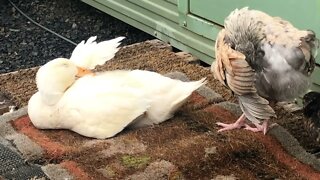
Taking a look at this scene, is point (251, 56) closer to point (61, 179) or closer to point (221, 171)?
point (221, 171)

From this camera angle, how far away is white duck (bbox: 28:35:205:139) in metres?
2.66

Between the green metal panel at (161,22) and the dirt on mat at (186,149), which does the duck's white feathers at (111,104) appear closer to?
the dirt on mat at (186,149)

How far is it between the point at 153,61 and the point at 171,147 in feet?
3.43

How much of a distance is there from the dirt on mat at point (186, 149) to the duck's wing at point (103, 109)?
5 centimetres

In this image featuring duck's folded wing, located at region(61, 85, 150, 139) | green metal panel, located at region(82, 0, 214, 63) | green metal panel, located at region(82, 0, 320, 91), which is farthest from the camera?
green metal panel, located at region(82, 0, 214, 63)

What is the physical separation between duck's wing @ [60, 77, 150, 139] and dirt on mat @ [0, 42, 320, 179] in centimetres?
5

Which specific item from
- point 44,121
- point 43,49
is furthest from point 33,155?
point 43,49

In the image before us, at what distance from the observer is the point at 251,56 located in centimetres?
258

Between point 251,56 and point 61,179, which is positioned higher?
point 251,56

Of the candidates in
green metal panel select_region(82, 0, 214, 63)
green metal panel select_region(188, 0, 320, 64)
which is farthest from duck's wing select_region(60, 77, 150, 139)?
green metal panel select_region(82, 0, 214, 63)

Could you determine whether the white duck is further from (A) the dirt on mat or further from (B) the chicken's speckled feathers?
(B) the chicken's speckled feathers

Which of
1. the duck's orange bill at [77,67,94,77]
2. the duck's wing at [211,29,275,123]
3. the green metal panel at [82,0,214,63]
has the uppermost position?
the duck's wing at [211,29,275,123]

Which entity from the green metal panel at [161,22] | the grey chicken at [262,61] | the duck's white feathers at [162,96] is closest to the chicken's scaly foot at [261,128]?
the grey chicken at [262,61]

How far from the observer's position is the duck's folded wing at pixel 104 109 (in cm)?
265
